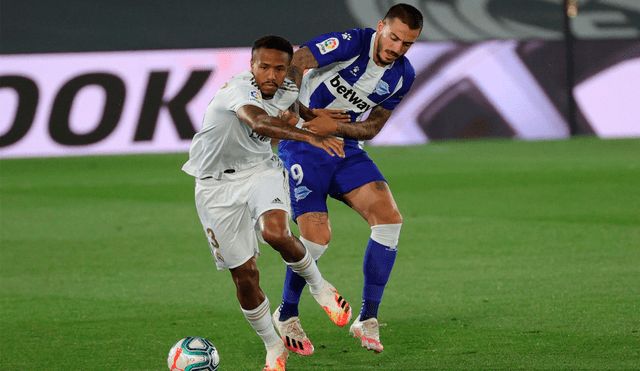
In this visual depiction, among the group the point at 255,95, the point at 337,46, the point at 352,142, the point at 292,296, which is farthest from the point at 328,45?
the point at 292,296

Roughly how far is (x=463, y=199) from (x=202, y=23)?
9443 millimetres

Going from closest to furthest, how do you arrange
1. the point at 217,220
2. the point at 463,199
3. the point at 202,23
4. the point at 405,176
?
the point at 217,220
the point at 463,199
the point at 405,176
the point at 202,23

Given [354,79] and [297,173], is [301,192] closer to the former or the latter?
[297,173]

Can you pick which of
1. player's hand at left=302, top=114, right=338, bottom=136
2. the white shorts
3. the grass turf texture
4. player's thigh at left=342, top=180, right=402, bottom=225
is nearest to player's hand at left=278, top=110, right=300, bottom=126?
player's hand at left=302, top=114, right=338, bottom=136

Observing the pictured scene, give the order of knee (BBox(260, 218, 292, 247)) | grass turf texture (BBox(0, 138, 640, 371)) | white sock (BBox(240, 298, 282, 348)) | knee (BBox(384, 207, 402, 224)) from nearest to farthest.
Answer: knee (BBox(260, 218, 292, 247)), white sock (BBox(240, 298, 282, 348)), grass turf texture (BBox(0, 138, 640, 371)), knee (BBox(384, 207, 402, 224))

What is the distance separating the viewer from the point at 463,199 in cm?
977

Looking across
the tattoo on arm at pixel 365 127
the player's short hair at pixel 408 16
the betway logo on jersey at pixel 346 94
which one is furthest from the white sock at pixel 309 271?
the player's short hair at pixel 408 16

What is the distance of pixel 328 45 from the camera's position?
458 cm

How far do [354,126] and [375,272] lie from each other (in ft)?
2.72

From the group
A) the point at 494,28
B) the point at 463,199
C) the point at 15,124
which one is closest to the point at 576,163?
the point at 463,199

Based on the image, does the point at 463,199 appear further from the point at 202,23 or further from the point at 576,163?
the point at 202,23

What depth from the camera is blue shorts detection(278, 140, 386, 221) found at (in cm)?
471

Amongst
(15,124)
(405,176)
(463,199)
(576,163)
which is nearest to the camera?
(463,199)

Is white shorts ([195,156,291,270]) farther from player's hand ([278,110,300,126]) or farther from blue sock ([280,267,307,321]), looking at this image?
blue sock ([280,267,307,321])
